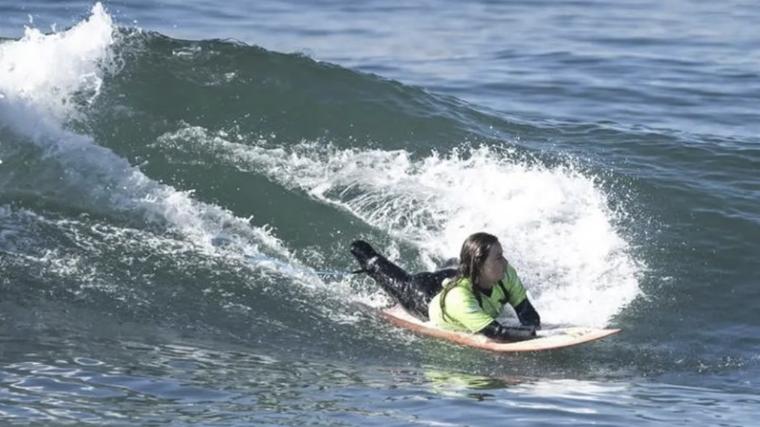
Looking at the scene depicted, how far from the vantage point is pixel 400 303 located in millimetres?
12000

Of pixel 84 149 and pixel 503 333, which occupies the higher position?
pixel 84 149

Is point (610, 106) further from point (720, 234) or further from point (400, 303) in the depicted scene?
point (400, 303)

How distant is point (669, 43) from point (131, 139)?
39.0ft

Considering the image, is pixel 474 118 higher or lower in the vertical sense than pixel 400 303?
higher

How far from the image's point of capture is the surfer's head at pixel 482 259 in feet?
36.0

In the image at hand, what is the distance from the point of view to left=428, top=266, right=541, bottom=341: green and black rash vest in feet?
36.5

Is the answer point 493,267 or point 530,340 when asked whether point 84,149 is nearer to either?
point 493,267

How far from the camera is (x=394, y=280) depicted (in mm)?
12070

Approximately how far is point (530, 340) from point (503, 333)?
209 millimetres

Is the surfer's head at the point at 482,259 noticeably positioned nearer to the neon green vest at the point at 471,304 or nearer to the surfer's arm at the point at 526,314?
the neon green vest at the point at 471,304

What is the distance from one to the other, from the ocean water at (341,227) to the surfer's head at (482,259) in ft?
1.95

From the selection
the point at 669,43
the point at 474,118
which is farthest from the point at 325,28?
the point at 474,118

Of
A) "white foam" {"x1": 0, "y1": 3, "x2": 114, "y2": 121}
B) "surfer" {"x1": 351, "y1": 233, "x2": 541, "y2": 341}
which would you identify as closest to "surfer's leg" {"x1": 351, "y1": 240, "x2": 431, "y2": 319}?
"surfer" {"x1": 351, "y1": 233, "x2": 541, "y2": 341}

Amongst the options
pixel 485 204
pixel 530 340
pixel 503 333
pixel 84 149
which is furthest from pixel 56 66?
pixel 530 340
